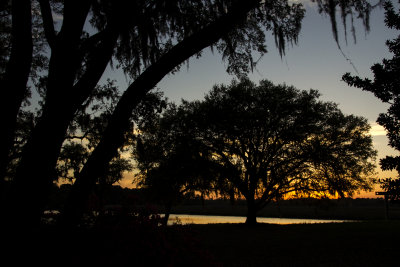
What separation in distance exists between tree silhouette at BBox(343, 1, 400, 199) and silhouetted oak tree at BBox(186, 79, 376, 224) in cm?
1320

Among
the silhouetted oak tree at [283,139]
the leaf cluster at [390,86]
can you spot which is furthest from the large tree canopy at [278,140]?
the leaf cluster at [390,86]

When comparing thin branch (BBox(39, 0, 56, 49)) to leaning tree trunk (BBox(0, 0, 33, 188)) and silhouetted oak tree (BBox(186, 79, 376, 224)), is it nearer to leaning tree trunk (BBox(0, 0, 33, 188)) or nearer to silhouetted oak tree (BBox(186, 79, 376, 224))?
leaning tree trunk (BBox(0, 0, 33, 188))

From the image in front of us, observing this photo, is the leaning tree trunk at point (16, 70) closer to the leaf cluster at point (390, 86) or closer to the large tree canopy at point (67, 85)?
the large tree canopy at point (67, 85)

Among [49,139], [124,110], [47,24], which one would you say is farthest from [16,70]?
[124,110]

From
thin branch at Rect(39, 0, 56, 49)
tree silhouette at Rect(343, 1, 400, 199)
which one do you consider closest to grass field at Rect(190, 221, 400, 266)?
tree silhouette at Rect(343, 1, 400, 199)

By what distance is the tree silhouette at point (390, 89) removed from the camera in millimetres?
11531

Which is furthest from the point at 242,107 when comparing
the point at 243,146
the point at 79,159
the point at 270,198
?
the point at 79,159

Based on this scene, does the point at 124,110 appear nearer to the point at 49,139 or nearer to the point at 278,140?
the point at 49,139

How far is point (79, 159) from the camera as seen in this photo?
2003cm

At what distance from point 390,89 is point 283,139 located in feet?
45.7

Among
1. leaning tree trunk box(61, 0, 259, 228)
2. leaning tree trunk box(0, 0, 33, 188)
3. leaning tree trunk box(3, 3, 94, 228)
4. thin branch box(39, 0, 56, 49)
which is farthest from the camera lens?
thin branch box(39, 0, 56, 49)

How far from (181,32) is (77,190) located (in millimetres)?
5201

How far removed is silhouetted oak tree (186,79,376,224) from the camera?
84.7ft

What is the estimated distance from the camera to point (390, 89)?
39.6 ft
